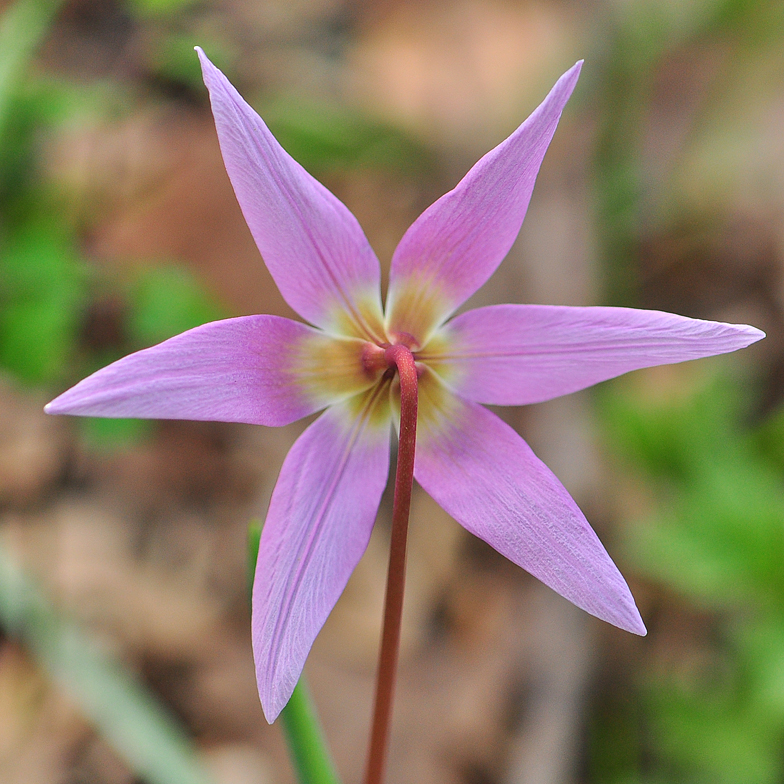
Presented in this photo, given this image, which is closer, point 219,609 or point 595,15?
point 219,609

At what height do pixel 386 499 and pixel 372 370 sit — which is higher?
pixel 372 370

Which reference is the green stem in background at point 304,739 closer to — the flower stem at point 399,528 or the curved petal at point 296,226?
the flower stem at point 399,528

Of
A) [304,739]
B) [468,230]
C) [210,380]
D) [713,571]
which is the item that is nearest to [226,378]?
[210,380]

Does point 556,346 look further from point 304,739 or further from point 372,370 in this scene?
point 304,739

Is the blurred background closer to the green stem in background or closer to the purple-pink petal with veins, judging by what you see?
the green stem in background

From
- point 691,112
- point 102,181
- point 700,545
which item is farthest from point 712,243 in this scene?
point 102,181

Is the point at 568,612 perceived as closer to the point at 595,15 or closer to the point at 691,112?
the point at 595,15

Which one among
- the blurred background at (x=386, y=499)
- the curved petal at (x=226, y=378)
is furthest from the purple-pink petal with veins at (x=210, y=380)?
the blurred background at (x=386, y=499)

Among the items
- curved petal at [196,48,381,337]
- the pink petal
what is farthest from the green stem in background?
curved petal at [196,48,381,337]
